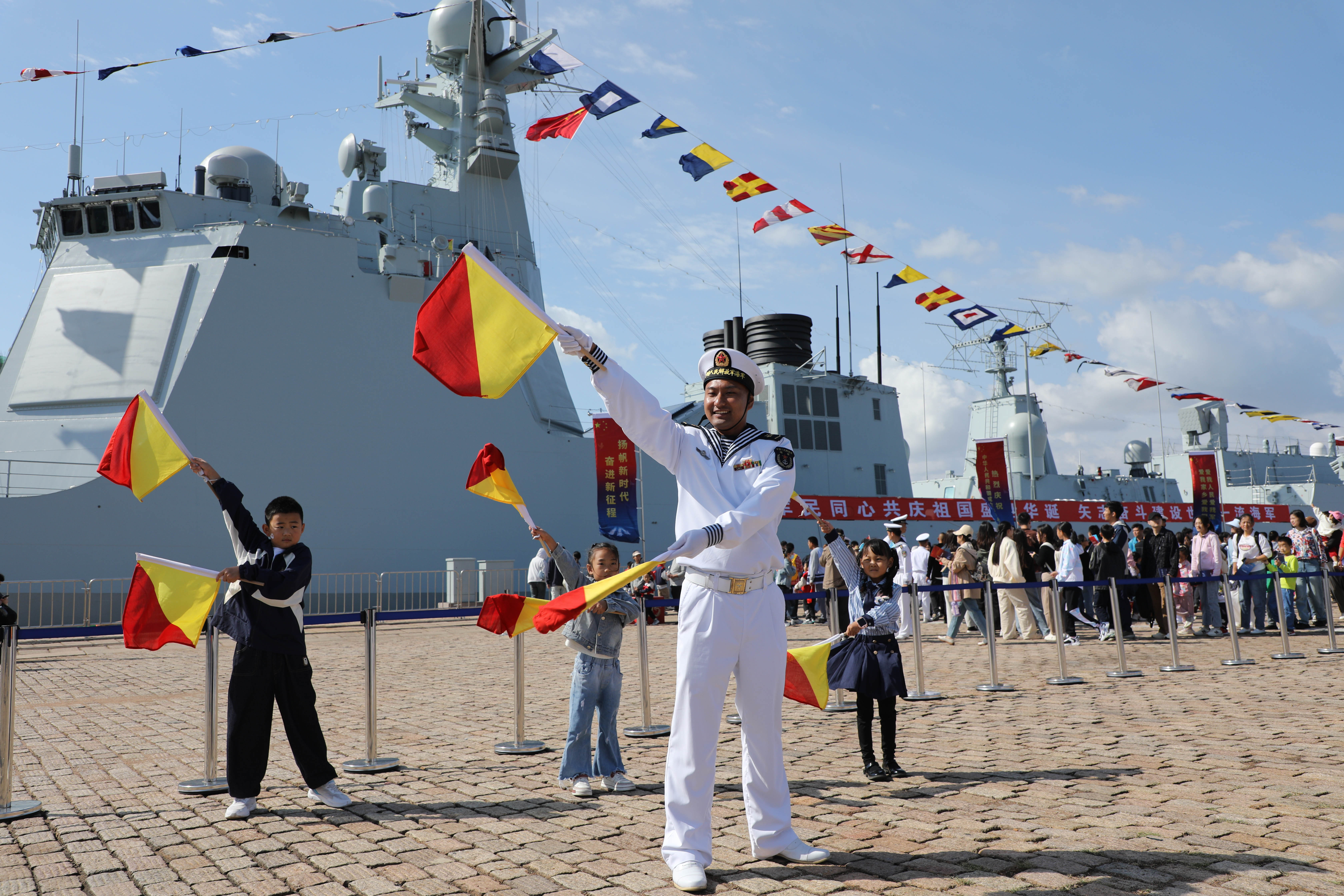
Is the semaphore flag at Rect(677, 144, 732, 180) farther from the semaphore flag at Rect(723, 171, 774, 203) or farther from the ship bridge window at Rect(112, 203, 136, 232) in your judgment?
the ship bridge window at Rect(112, 203, 136, 232)

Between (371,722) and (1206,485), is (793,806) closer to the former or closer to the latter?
(371,722)

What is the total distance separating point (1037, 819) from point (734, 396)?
2.36m

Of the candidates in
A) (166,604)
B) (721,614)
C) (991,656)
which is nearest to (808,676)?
(721,614)

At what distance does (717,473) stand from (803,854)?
1.54 meters

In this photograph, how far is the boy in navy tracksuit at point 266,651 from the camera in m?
4.56

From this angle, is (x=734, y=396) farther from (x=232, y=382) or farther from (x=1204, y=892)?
(x=232, y=382)

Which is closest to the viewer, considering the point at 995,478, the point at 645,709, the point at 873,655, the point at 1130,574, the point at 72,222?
the point at 873,655

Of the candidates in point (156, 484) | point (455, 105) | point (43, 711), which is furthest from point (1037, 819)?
point (455, 105)

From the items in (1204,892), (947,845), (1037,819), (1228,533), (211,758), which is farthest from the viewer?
(1228,533)

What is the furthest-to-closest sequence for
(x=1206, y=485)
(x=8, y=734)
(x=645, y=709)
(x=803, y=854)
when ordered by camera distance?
1. (x=1206, y=485)
2. (x=645, y=709)
3. (x=8, y=734)
4. (x=803, y=854)

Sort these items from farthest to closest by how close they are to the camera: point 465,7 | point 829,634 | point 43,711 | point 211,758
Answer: point 465,7 → point 829,634 → point 43,711 → point 211,758

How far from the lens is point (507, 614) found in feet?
14.0

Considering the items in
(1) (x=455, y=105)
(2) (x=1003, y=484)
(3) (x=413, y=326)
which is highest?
(1) (x=455, y=105)

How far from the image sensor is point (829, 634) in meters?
13.1
